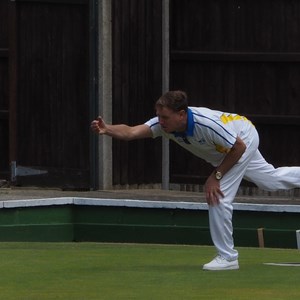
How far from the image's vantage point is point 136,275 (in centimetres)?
962

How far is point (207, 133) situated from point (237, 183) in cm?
49

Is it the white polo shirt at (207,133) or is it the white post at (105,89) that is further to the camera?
the white post at (105,89)

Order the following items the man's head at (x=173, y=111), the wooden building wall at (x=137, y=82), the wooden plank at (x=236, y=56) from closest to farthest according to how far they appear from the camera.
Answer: the man's head at (x=173, y=111)
the wooden plank at (x=236, y=56)
the wooden building wall at (x=137, y=82)

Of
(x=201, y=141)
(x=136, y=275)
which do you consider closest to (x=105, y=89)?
(x=201, y=141)

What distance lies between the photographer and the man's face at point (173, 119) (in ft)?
31.4

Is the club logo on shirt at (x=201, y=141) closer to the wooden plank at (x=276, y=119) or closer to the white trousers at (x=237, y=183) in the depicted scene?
the white trousers at (x=237, y=183)

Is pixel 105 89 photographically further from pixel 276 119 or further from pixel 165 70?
pixel 276 119

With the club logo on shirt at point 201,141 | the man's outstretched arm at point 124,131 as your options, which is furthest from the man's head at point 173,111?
the man's outstretched arm at point 124,131

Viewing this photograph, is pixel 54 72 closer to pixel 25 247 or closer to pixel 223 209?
pixel 25 247

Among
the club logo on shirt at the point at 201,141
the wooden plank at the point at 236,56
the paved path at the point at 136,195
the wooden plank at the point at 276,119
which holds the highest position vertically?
the wooden plank at the point at 236,56

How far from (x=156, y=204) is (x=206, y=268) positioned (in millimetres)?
4001

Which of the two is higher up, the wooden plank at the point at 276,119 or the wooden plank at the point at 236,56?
the wooden plank at the point at 236,56

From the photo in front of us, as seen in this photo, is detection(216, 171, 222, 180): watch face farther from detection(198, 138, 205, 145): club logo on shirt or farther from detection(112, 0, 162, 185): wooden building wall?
detection(112, 0, 162, 185): wooden building wall

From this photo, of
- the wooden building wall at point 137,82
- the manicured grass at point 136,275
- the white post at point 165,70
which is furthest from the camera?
the white post at point 165,70
